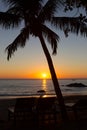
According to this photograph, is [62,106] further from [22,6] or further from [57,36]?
[22,6]

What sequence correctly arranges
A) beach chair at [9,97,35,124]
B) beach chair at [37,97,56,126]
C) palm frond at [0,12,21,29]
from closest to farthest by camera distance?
beach chair at [9,97,35,124], beach chair at [37,97,56,126], palm frond at [0,12,21,29]

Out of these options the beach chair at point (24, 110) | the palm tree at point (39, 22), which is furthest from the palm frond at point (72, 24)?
the beach chair at point (24, 110)

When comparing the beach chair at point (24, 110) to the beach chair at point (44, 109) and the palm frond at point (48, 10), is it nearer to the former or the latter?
the beach chair at point (44, 109)

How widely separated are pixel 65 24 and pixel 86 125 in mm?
4035

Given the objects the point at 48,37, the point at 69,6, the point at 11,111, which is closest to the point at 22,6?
the point at 48,37

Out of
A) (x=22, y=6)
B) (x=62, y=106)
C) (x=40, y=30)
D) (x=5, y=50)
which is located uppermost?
(x=22, y=6)

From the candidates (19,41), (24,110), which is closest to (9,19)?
(19,41)

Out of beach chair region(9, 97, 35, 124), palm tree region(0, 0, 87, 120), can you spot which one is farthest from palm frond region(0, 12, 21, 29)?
beach chair region(9, 97, 35, 124)

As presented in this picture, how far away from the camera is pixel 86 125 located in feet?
30.8

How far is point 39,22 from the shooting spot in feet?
37.1

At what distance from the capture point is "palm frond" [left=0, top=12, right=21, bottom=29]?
37.1 ft

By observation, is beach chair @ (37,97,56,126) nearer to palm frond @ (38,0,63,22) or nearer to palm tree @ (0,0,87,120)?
palm tree @ (0,0,87,120)

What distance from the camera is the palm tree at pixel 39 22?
36.8 feet

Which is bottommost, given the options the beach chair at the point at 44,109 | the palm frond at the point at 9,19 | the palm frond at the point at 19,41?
the beach chair at the point at 44,109
